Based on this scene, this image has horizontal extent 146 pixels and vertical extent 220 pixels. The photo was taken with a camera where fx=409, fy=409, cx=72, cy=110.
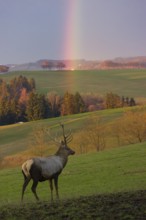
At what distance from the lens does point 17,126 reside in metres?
117

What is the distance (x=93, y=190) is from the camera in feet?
89.9

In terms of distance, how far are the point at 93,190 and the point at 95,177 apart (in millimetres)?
8806

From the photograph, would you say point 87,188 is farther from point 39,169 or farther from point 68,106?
point 68,106

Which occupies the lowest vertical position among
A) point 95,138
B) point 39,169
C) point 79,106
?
point 95,138

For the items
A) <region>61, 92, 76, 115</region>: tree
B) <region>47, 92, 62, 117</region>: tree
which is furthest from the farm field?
<region>47, 92, 62, 117</region>: tree

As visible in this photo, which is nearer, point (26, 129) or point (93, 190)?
point (93, 190)

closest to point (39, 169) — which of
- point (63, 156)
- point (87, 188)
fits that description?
point (63, 156)

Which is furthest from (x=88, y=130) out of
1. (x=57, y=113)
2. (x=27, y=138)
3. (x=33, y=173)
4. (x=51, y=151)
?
(x=33, y=173)

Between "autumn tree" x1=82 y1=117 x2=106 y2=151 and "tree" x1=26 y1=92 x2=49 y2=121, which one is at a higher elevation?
"tree" x1=26 y1=92 x2=49 y2=121

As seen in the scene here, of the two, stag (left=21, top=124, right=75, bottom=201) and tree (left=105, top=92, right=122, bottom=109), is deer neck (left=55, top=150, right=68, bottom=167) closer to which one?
stag (left=21, top=124, right=75, bottom=201)

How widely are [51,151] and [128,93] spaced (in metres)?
100

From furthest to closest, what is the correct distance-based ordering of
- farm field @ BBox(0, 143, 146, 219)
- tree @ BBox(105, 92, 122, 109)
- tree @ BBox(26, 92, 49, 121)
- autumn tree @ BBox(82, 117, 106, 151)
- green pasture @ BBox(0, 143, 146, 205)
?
tree @ BBox(105, 92, 122, 109) < tree @ BBox(26, 92, 49, 121) < autumn tree @ BBox(82, 117, 106, 151) < green pasture @ BBox(0, 143, 146, 205) < farm field @ BBox(0, 143, 146, 219)

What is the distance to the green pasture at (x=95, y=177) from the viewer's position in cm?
2949

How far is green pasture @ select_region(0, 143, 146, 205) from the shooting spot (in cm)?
2949
